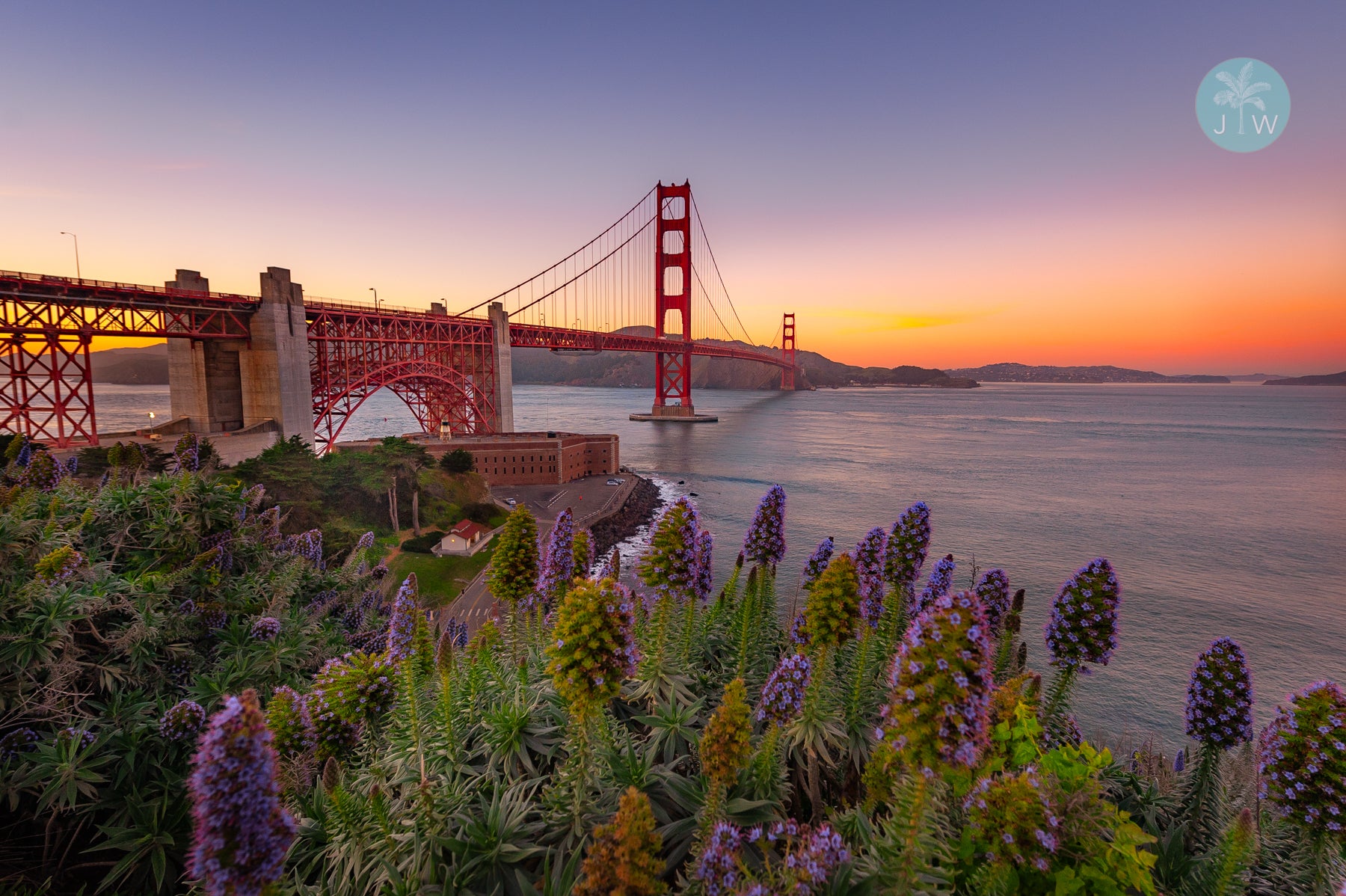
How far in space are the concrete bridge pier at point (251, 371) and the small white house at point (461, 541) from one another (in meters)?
11.6

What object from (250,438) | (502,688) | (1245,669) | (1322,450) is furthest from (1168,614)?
(1322,450)

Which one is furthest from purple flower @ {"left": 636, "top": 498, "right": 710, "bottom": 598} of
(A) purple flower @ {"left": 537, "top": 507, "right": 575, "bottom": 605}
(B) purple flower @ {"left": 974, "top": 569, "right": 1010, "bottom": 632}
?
(B) purple flower @ {"left": 974, "top": 569, "right": 1010, "bottom": 632}

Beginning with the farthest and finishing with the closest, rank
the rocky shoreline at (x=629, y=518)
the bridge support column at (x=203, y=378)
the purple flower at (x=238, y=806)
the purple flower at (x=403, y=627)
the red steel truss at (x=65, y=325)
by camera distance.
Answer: the rocky shoreline at (x=629, y=518)
the bridge support column at (x=203, y=378)
the red steel truss at (x=65, y=325)
the purple flower at (x=403, y=627)
the purple flower at (x=238, y=806)

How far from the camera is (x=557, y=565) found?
18.3 feet

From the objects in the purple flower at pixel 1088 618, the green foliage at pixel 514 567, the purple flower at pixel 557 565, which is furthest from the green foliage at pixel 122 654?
the purple flower at pixel 1088 618

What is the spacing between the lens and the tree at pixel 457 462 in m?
47.3

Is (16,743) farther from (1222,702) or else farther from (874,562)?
(1222,702)

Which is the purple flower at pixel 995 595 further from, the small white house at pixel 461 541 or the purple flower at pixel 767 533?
the small white house at pixel 461 541

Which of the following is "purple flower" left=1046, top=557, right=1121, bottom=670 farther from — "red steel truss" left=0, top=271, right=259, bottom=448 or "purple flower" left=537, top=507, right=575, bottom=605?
"red steel truss" left=0, top=271, right=259, bottom=448

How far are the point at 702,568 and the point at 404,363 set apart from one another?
177ft

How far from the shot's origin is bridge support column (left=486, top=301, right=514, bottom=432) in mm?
64250

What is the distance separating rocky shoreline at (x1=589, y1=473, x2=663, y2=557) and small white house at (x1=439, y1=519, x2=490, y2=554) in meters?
8.15

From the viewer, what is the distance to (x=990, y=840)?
106 inches

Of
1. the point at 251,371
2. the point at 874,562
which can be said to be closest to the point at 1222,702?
the point at 874,562
